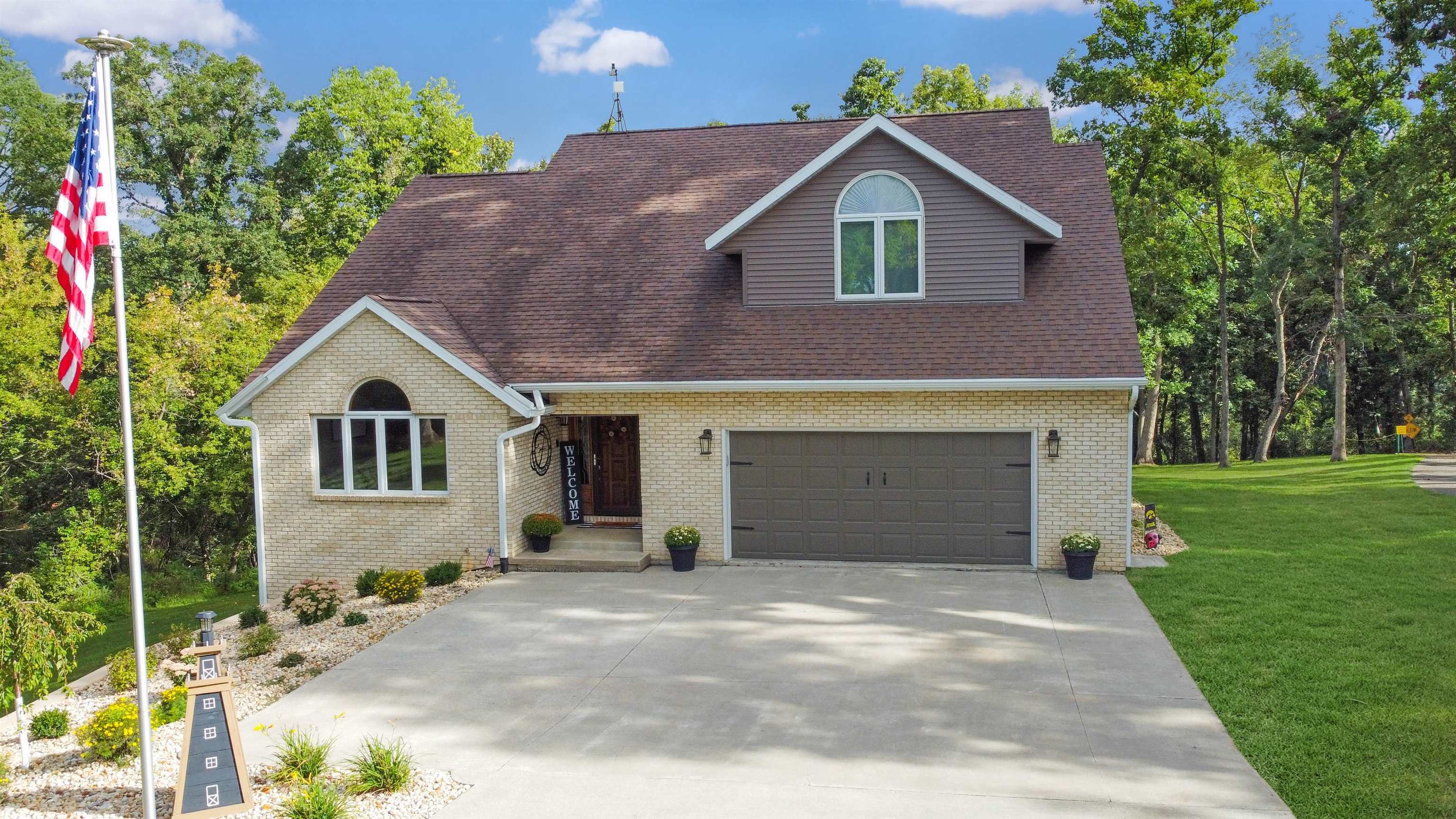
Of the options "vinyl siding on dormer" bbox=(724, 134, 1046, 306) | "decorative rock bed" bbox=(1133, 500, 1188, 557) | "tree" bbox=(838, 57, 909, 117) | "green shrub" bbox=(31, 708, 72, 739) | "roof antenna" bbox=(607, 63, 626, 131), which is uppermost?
"tree" bbox=(838, 57, 909, 117)

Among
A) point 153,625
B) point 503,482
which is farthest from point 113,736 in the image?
point 153,625

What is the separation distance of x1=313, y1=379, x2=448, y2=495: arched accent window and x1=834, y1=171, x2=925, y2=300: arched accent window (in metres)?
6.86

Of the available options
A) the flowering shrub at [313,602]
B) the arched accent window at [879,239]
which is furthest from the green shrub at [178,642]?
the arched accent window at [879,239]

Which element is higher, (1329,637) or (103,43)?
(103,43)

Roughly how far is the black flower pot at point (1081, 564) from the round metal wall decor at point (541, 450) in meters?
8.27

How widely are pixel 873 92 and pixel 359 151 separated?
18.2 meters

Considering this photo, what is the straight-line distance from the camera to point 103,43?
21.8 feet

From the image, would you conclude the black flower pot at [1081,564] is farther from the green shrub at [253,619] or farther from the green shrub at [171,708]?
the green shrub at [253,619]

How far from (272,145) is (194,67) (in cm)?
339

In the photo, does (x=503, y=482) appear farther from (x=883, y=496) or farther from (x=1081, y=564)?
(x=1081, y=564)

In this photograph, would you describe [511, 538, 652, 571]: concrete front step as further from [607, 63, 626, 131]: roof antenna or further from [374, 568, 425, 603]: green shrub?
[607, 63, 626, 131]: roof antenna

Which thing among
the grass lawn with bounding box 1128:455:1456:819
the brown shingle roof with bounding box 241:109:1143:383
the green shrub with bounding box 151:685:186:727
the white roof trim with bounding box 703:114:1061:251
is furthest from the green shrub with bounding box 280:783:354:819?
the white roof trim with bounding box 703:114:1061:251

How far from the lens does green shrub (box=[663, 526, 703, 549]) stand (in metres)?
15.2

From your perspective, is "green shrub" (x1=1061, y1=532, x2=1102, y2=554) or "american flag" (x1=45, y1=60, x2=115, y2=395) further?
"green shrub" (x1=1061, y1=532, x2=1102, y2=554)
